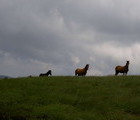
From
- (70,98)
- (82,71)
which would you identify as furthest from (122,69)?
(70,98)

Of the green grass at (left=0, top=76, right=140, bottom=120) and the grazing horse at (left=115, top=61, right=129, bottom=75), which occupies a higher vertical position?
the grazing horse at (left=115, top=61, right=129, bottom=75)

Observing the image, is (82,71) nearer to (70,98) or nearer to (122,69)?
(122,69)

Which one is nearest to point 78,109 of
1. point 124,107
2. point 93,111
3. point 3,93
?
point 93,111

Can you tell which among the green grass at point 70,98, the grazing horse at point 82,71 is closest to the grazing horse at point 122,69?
the grazing horse at point 82,71

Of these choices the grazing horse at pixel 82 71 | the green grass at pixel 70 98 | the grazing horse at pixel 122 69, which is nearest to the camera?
the green grass at pixel 70 98

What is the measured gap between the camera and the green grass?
108 feet

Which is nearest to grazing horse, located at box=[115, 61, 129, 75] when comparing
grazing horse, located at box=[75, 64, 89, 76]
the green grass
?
grazing horse, located at box=[75, 64, 89, 76]

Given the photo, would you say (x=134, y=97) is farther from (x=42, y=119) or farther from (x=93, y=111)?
(x=42, y=119)

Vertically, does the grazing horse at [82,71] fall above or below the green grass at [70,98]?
above

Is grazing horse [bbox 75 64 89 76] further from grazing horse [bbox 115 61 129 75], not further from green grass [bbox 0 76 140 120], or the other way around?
green grass [bbox 0 76 140 120]

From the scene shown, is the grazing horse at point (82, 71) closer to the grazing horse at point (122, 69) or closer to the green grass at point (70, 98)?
the grazing horse at point (122, 69)

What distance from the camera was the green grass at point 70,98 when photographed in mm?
32875

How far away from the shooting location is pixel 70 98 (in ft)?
124

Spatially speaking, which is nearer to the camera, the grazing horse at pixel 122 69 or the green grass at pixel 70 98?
the green grass at pixel 70 98
